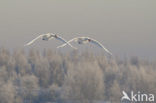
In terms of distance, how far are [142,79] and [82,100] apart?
5.39 meters

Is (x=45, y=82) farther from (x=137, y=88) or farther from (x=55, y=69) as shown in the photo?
(x=137, y=88)

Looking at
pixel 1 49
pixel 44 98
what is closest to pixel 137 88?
pixel 44 98

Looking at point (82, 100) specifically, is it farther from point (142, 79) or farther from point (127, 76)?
point (127, 76)

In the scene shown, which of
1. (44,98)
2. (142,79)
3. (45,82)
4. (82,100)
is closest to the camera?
(82,100)

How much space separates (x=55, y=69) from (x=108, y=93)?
50.6ft

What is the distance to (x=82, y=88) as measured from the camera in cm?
4272

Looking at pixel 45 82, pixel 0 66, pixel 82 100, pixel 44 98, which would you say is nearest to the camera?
pixel 82 100

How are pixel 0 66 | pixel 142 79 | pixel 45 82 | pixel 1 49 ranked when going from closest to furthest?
pixel 142 79 → pixel 45 82 → pixel 0 66 → pixel 1 49

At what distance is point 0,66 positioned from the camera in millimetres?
65250

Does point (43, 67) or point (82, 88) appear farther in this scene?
point (43, 67)

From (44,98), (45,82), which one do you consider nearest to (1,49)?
(45,82)
